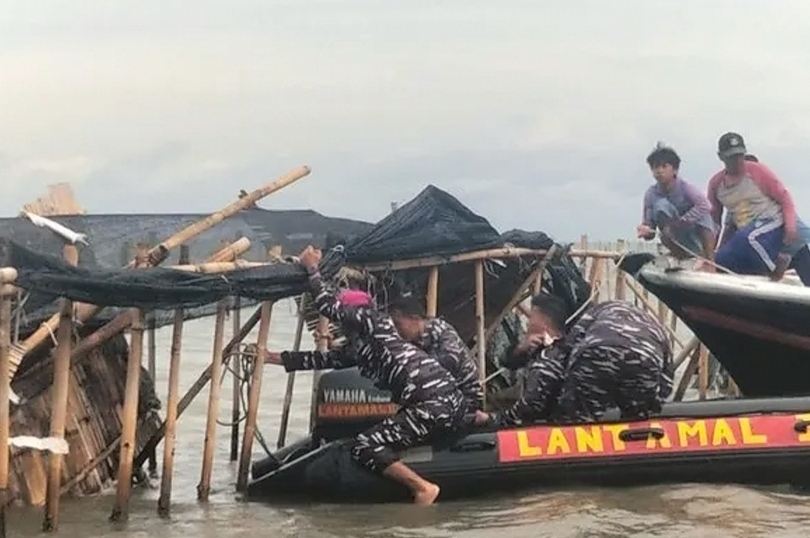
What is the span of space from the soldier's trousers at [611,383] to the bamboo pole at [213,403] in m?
2.45

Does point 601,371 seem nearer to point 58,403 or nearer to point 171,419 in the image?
point 171,419

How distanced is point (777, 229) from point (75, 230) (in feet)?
20.3

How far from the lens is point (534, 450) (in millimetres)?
8875

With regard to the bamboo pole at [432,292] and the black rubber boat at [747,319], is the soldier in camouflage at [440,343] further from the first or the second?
the black rubber boat at [747,319]

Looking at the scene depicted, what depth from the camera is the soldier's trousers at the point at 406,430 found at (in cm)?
873

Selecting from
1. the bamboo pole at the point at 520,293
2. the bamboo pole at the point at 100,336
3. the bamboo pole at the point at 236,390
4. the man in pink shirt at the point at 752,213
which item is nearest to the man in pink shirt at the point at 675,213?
the man in pink shirt at the point at 752,213

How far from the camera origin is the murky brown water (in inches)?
311

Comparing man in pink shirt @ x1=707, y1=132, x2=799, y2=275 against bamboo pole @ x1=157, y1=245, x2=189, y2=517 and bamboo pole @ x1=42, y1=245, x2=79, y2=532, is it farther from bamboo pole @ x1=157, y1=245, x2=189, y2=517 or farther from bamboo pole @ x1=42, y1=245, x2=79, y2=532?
bamboo pole @ x1=42, y1=245, x2=79, y2=532

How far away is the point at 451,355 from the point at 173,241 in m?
2.13

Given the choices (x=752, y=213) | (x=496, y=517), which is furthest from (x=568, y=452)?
(x=752, y=213)

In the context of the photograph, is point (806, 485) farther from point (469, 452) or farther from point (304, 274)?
point (304, 274)

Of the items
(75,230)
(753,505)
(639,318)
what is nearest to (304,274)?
(75,230)

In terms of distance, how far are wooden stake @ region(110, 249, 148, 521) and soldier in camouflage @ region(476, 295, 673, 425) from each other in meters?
2.59

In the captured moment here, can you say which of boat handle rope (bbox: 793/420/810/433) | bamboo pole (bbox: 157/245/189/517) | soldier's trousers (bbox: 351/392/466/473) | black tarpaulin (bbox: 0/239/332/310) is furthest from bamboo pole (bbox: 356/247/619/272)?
boat handle rope (bbox: 793/420/810/433)
